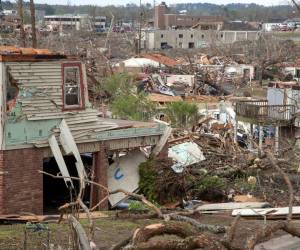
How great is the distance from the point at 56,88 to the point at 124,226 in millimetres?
4157

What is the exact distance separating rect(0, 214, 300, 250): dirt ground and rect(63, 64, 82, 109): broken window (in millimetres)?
3289

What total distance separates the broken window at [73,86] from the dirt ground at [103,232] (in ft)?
10.8

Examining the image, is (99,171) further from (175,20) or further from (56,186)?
(175,20)

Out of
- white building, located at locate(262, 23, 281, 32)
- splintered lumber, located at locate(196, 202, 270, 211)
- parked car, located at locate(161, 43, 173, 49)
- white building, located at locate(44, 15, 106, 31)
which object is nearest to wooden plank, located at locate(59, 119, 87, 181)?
splintered lumber, located at locate(196, 202, 270, 211)

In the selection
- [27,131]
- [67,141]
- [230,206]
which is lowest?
[230,206]

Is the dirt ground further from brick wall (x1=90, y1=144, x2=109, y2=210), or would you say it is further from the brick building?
the brick building

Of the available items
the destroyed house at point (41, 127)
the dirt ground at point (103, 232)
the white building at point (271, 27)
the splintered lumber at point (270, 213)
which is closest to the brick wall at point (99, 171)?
the destroyed house at point (41, 127)

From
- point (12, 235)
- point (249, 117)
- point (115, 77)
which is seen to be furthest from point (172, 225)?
point (115, 77)

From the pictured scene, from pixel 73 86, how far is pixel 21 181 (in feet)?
8.64

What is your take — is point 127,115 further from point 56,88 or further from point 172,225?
point 172,225

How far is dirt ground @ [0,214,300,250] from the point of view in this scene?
1097cm

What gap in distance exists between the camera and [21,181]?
578 inches

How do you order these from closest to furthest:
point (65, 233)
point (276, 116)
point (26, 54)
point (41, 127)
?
1. point (65, 233)
2. point (26, 54)
3. point (41, 127)
4. point (276, 116)

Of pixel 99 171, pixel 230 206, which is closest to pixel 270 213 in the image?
pixel 230 206
